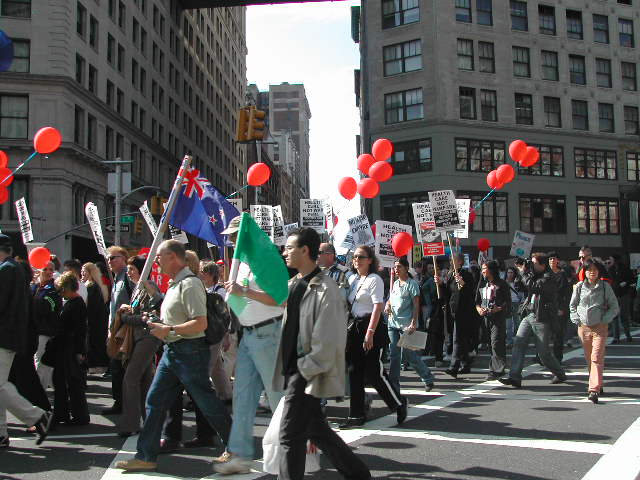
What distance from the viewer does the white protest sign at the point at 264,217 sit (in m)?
14.0

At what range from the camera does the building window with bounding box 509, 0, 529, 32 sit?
38.3m

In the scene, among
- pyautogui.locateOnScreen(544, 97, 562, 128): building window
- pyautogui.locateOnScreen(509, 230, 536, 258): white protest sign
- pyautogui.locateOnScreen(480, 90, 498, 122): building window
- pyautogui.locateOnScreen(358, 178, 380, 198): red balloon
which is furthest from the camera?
pyautogui.locateOnScreen(544, 97, 562, 128): building window

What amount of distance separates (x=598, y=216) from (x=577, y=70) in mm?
8963

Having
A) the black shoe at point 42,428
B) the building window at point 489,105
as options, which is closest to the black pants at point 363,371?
the black shoe at point 42,428

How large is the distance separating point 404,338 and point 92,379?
578 centimetres

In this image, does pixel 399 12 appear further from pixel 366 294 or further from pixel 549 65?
pixel 366 294

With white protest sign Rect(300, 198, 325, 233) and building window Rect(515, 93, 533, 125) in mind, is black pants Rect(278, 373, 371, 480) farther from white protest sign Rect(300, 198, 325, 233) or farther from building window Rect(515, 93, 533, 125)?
building window Rect(515, 93, 533, 125)

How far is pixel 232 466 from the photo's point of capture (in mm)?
5129

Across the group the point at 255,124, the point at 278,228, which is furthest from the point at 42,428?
the point at 278,228

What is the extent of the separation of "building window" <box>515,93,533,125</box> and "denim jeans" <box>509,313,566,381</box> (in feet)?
101

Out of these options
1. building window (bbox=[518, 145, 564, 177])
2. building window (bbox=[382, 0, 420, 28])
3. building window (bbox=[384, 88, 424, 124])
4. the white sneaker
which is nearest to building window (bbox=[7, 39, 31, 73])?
building window (bbox=[384, 88, 424, 124])

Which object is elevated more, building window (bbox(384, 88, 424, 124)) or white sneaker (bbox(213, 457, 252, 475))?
building window (bbox(384, 88, 424, 124))

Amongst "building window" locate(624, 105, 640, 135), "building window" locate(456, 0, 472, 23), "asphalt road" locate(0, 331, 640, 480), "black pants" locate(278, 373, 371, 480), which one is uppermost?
"building window" locate(456, 0, 472, 23)

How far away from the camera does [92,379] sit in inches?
444
